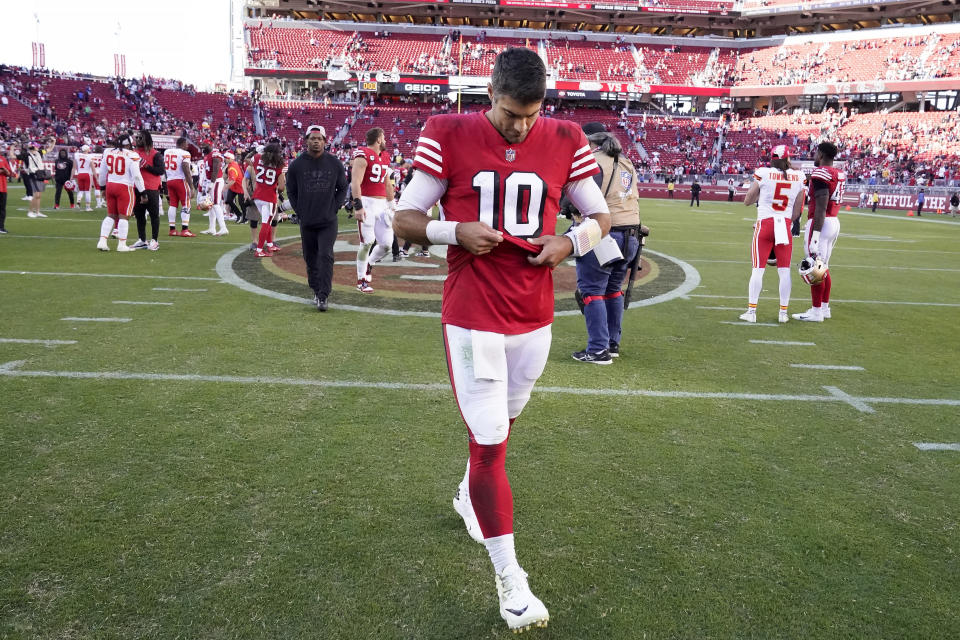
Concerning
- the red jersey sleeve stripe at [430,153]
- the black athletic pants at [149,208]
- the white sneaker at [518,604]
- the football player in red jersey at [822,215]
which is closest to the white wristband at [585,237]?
the red jersey sleeve stripe at [430,153]

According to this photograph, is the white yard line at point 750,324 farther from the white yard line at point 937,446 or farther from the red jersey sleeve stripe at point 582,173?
the red jersey sleeve stripe at point 582,173

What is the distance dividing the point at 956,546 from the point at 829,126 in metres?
52.6

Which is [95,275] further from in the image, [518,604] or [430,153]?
[518,604]

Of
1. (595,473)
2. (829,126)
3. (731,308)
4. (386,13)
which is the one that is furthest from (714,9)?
(595,473)

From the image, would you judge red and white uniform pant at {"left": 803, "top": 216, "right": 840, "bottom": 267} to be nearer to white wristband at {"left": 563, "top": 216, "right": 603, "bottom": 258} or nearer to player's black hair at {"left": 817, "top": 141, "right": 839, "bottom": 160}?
player's black hair at {"left": 817, "top": 141, "right": 839, "bottom": 160}

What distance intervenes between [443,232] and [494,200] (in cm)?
25

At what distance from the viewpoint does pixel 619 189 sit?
5.90m

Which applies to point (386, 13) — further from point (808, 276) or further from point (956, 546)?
point (956, 546)

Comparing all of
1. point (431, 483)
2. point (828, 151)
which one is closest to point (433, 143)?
point (431, 483)

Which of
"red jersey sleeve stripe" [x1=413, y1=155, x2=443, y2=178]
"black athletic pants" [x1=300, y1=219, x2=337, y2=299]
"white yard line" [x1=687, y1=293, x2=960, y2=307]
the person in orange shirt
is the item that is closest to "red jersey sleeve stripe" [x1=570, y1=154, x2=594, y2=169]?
"red jersey sleeve stripe" [x1=413, y1=155, x2=443, y2=178]

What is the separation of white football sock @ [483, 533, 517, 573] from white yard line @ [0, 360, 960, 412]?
100 inches

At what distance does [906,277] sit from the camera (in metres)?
11.6

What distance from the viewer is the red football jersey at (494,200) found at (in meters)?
2.58

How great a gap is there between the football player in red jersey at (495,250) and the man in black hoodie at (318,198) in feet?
16.4
